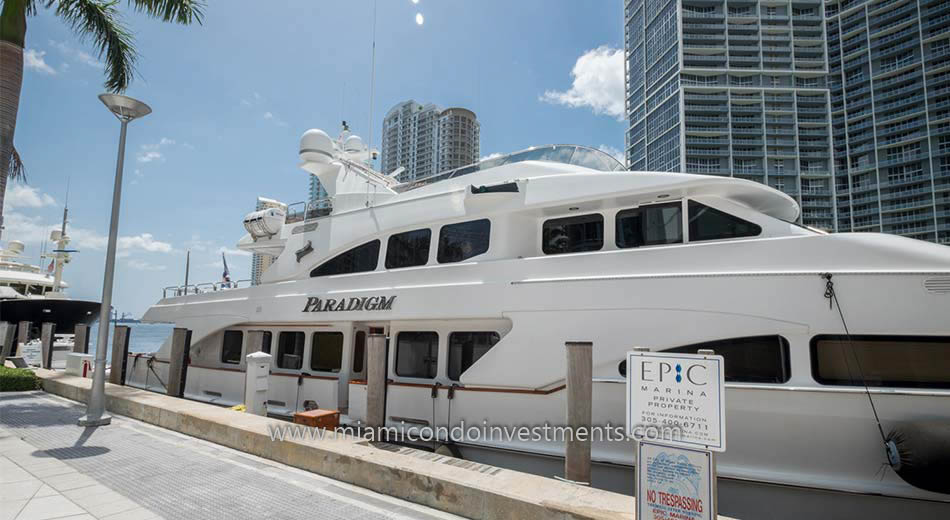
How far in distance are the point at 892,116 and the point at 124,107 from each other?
93.7 meters

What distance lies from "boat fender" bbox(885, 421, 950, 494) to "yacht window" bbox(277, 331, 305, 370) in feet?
29.6

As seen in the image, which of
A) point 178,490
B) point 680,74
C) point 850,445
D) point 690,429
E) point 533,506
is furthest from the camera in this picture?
point 680,74

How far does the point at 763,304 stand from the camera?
195 inches

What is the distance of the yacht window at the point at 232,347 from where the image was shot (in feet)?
36.0

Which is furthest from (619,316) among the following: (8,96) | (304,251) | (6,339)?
(6,339)

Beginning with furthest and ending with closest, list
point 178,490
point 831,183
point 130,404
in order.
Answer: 1. point 831,183
2. point 130,404
3. point 178,490

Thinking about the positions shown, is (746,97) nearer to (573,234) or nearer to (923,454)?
(573,234)

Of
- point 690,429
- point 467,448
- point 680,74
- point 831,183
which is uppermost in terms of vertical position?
point 680,74

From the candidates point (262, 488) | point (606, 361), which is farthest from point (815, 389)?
point (262, 488)

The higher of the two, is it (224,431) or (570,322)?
(570,322)

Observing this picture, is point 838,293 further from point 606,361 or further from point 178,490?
point 178,490

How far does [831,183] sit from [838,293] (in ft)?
289

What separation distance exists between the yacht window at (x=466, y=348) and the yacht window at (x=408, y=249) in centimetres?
150

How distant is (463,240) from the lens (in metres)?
7.72
